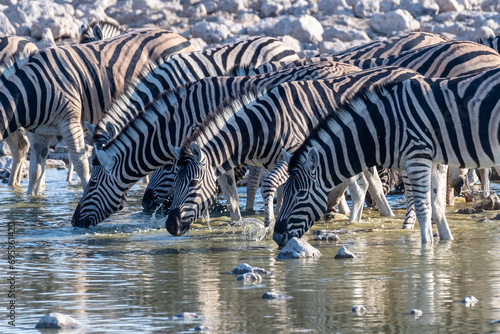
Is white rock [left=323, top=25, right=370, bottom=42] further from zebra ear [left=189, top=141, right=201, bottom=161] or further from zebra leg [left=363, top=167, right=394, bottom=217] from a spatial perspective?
zebra ear [left=189, top=141, right=201, bottom=161]

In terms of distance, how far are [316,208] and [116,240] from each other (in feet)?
7.60

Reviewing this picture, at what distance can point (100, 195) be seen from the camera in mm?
11227

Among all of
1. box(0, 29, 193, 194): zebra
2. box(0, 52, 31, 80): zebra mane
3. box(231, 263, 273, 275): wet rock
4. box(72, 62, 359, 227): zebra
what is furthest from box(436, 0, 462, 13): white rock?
box(231, 263, 273, 275): wet rock

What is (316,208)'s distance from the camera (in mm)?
9219

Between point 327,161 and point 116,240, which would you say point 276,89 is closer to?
point 327,161

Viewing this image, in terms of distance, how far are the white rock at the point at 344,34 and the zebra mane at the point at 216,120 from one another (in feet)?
50.4

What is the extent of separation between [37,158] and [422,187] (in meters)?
7.40

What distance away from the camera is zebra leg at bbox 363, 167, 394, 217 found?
37.9ft

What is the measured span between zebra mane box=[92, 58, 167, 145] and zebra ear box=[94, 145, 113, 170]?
0.39 meters

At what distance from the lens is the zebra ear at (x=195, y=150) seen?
9492 mm

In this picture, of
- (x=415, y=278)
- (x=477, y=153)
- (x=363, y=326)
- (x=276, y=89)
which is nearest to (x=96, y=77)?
(x=276, y=89)

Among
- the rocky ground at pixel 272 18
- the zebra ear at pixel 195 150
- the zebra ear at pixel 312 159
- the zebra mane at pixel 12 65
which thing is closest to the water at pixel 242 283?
the zebra ear at pixel 312 159

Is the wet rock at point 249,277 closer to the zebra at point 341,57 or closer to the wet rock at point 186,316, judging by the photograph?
the wet rock at point 186,316

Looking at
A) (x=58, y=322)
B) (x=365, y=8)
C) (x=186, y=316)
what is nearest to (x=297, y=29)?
(x=365, y=8)
